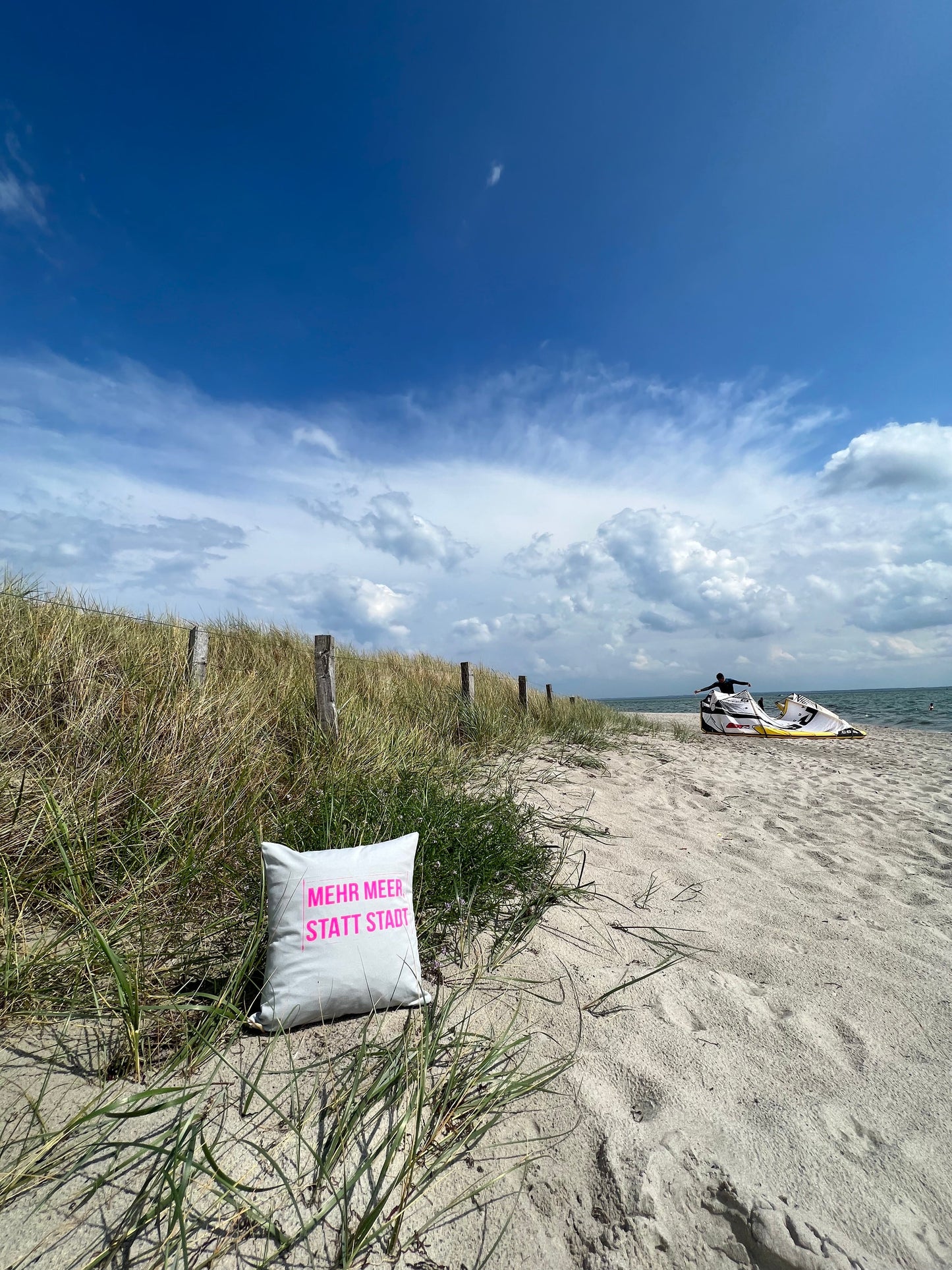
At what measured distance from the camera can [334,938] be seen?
181 centimetres

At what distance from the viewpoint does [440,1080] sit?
64.9 inches

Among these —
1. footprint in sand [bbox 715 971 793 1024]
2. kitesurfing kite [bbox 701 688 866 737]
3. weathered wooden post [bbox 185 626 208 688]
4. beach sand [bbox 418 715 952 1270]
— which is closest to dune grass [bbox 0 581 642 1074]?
weathered wooden post [bbox 185 626 208 688]

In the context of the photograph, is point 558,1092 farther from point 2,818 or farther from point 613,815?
point 613,815

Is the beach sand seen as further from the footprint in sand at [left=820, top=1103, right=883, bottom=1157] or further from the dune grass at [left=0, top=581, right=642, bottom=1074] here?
the dune grass at [left=0, top=581, right=642, bottom=1074]

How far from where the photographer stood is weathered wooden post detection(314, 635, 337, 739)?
443cm

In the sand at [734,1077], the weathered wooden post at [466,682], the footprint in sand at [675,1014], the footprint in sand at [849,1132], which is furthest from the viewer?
the weathered wooden post at [466,682]

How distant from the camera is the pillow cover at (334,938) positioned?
1774 mm

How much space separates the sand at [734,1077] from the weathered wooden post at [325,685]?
2.30 metres

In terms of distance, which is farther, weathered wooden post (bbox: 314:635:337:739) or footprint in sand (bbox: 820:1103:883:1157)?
weathered wooden post (bbox: 314:635:337:739)

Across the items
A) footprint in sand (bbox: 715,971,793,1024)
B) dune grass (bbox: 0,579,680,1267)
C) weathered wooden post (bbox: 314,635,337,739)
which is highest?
weathered wooden post (bbox: 314,635,337,739)

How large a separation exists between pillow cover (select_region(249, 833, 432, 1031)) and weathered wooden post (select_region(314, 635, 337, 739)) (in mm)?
2581

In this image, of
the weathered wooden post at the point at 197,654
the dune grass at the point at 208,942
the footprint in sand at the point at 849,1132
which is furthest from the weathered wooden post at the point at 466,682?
the footprint in sand at the point at 849,1132

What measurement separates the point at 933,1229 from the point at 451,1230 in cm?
119

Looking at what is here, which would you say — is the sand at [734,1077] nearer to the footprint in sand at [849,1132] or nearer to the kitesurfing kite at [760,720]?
the footprint in sand at [849,1132]
